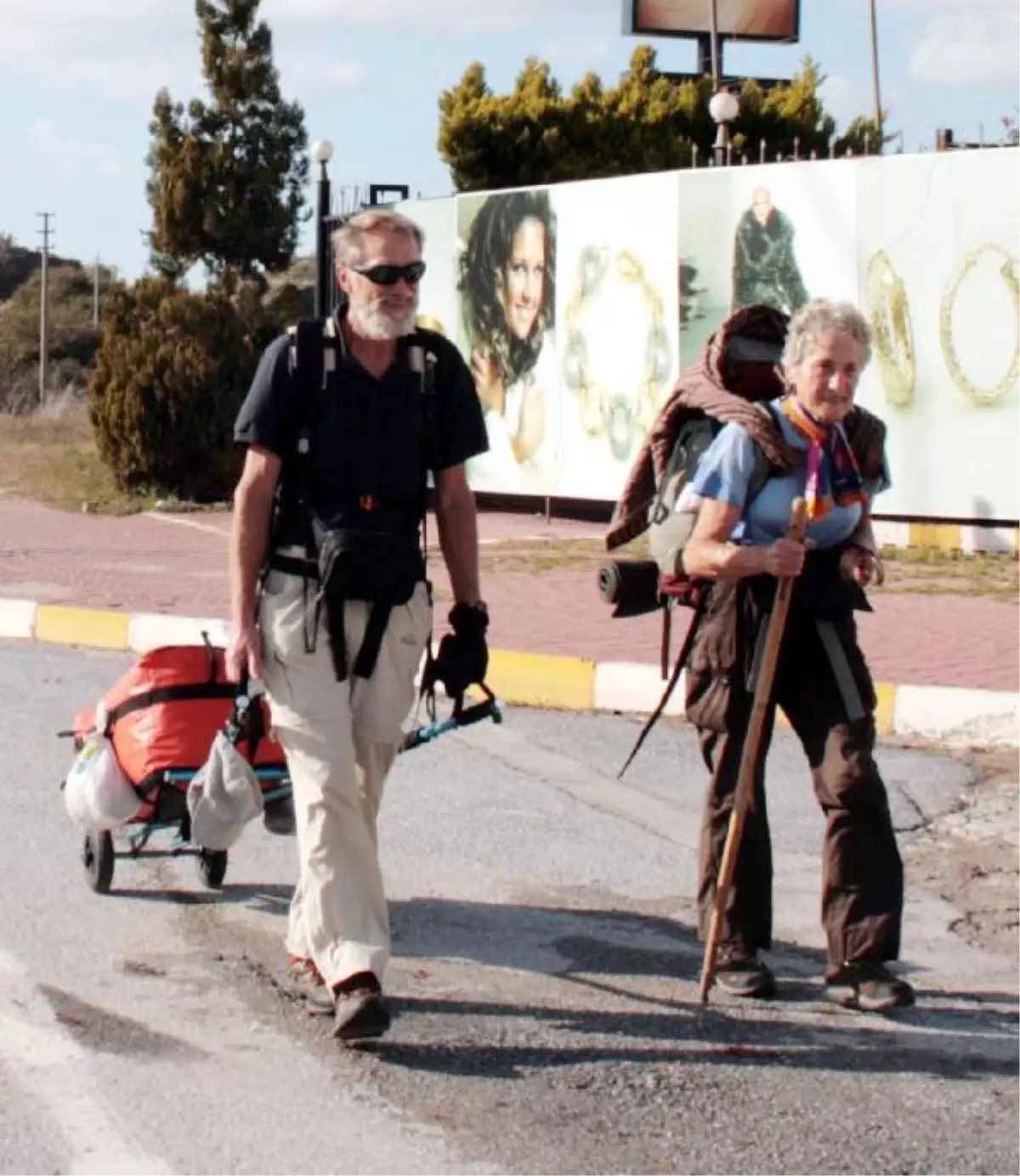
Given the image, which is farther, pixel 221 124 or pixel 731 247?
pixel 221 124

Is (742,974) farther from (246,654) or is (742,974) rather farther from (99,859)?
(99,859)

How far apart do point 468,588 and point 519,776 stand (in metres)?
3.21

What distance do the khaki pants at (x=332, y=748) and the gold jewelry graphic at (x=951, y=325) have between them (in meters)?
11.5

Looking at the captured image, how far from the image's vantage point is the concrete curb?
369 inches

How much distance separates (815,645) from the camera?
5.58m

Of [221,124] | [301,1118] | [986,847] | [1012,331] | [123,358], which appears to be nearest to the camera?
[301,1118]

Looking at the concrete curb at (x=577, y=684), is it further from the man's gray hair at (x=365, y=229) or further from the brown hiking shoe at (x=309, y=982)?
the man's gray hair at (x=365, y=229)

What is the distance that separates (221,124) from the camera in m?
36.4

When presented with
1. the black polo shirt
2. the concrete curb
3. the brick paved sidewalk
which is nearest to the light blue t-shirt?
the black polo shirt

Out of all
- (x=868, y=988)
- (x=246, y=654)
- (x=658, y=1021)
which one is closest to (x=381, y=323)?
(x=246, y=654)

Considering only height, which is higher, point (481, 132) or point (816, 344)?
point (481, 132)

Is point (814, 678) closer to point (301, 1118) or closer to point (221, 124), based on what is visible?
point (301, 1118)

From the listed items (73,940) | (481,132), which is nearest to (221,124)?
(481,132)

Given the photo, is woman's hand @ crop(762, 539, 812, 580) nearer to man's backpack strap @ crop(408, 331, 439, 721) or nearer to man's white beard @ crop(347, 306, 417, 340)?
man's backpack strap @ crop(408, 331, 439, 721)
